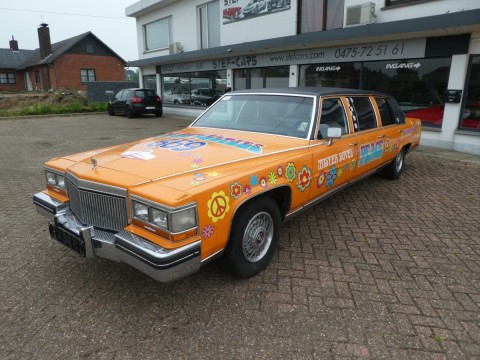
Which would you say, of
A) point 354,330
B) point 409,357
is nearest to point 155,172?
point 354,330

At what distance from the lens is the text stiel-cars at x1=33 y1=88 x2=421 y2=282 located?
2.44 meters

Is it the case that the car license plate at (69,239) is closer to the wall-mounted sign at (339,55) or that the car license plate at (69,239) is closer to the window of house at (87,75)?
the wall-mounted sign at (339,55)

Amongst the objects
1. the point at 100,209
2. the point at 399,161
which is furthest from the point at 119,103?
the point at 100,209

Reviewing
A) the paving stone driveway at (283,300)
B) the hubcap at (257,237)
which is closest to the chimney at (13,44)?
the paving stone driveway at (283,300)

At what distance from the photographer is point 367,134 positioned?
15.9 feet

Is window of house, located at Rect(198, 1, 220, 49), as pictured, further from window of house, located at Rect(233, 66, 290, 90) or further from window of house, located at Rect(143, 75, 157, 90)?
window of house, located at Rect(143, 75, 157, 90)

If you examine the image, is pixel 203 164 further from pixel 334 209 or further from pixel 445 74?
pixel 445 74

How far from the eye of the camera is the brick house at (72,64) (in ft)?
127

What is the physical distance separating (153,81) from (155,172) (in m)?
20.9

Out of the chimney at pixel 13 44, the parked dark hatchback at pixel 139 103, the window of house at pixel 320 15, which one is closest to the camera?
the window of house at pixel 320 15

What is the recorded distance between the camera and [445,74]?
9.17m

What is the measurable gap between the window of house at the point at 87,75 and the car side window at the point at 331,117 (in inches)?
1654

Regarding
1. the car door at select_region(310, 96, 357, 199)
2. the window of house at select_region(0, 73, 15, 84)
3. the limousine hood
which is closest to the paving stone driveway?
the car door at select_region(310, 96, 357, 199)

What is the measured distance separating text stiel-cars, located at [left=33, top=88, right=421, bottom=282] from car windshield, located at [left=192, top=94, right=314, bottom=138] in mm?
14
